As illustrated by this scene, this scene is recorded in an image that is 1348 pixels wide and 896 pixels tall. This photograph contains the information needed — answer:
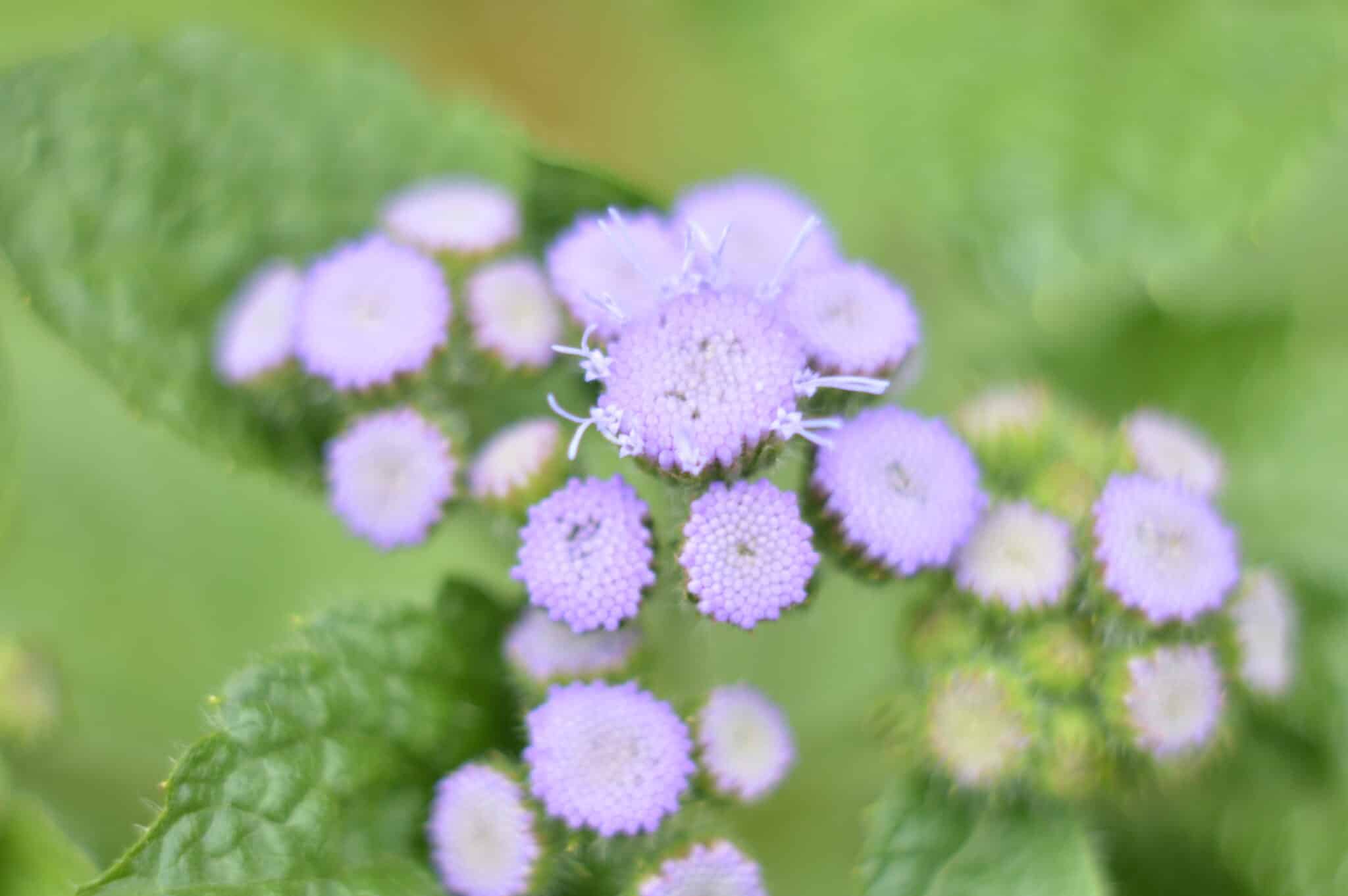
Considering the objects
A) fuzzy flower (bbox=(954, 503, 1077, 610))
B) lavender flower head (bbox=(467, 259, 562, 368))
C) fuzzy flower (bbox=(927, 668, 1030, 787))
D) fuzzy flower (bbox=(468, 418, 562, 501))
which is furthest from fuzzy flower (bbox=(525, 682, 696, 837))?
lavender flower head (bbox=(467, 259, 562, 368))

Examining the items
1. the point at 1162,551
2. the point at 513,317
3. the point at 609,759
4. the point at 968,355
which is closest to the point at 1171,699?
the point at 1162,551

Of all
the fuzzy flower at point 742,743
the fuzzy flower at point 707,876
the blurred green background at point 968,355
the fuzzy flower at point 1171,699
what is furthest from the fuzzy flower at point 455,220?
the fuzzy flower at point 1171,699

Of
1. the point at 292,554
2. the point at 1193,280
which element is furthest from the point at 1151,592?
the point at 292,554

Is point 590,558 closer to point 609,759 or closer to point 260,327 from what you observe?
point 609,759

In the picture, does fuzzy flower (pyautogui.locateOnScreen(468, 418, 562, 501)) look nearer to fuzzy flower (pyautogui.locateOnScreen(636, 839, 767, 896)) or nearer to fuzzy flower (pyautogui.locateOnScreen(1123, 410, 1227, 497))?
fuzzy flower (pyautogui.locateOnScreen(636, 839, 767, 896))

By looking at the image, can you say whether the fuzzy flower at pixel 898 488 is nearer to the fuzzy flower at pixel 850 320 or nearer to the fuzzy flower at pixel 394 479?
the fuzzy flower at pixel 850 320

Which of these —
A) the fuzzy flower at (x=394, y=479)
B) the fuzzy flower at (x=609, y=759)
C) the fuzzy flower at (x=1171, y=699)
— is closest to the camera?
the fuzzy flower at (x=609, y=759)

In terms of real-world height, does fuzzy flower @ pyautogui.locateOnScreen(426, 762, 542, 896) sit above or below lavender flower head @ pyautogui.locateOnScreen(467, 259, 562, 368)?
below
